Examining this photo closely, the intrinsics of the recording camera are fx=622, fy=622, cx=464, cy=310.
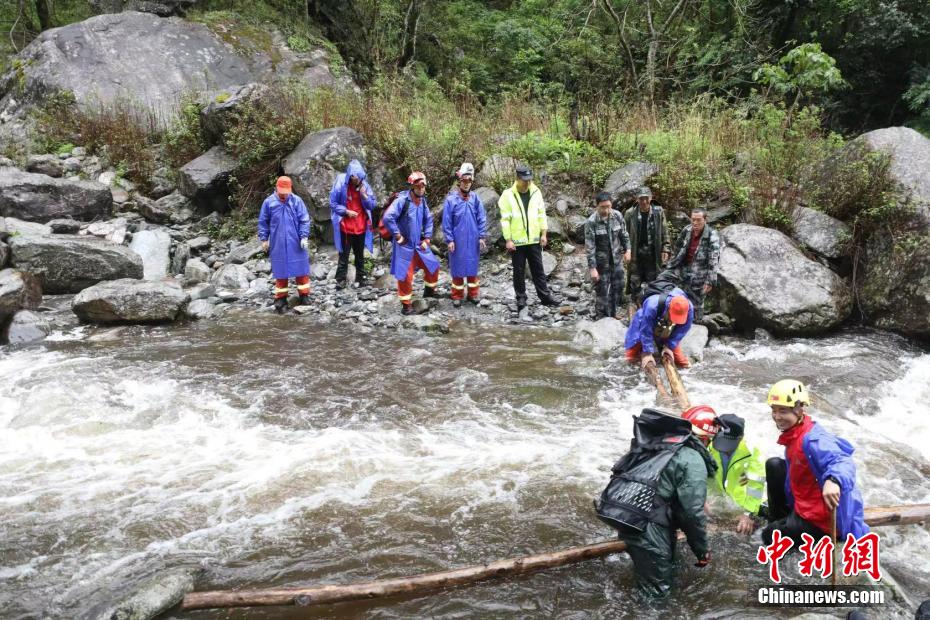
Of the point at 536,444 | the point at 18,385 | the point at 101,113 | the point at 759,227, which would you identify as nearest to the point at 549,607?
the point at 536,444

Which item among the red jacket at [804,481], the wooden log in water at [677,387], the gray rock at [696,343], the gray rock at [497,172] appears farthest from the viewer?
the gray rock at [497,172]

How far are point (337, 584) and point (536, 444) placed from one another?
7.85 ft

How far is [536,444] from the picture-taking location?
5676 millimetres

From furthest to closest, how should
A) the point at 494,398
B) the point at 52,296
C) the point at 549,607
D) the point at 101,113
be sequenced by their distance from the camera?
the point at 101,113
the point at 52,296
the point at 494,398
the point at 549,607

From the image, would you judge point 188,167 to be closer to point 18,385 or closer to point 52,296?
point 52,296

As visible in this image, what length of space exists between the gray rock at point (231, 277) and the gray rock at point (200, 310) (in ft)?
2.90

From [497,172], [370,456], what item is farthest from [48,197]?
[370,456]

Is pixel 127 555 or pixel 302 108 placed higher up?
pixel 302 108

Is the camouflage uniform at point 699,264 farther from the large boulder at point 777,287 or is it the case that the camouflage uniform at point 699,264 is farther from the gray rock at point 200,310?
the gray rock at point 200,310

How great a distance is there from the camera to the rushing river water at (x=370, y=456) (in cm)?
396

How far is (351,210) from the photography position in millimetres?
9812

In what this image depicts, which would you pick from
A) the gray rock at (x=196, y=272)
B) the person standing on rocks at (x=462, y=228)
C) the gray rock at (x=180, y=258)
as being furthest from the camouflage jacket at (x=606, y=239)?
the gray rock at (x=180, y=258)

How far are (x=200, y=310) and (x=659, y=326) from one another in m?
6.73

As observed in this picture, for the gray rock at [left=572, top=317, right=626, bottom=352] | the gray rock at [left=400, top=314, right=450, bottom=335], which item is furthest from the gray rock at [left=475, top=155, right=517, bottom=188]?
the gray rock at [left=572, top=317, right=626, bottom=352]
